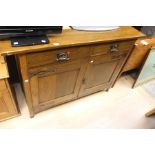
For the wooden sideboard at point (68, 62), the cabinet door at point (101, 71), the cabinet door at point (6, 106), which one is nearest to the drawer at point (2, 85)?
the cabinet door at point (6, 106)

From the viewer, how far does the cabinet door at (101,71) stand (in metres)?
1.23

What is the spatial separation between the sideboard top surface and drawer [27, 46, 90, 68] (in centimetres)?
5

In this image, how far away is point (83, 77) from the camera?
131 cm

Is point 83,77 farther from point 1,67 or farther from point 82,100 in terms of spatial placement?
point 1,67

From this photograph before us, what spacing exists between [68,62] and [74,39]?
0.58 feet

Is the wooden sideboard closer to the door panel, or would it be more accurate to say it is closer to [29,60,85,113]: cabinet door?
[29,60,85,113]: cabinet door

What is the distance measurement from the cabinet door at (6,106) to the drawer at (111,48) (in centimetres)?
71

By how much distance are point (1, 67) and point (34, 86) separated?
0.84ft

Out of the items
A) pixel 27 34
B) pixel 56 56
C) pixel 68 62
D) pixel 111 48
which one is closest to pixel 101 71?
pixel 111 48

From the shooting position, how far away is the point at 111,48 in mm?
1165

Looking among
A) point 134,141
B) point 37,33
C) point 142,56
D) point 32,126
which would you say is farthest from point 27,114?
point 142,56

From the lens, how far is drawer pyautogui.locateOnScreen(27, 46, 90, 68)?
91 cm

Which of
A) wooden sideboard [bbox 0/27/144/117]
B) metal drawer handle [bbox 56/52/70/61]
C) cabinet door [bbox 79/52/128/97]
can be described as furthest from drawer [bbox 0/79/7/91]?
cabinet door [bbox 79/52/128/97]

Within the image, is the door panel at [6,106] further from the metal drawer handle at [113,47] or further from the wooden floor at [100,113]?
the metal drawer handle at [113,47]
